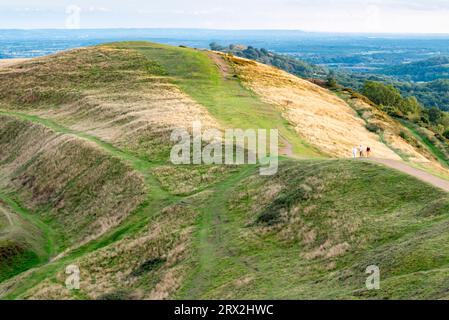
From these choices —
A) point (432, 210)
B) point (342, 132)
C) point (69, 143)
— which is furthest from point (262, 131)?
point (432, 210)

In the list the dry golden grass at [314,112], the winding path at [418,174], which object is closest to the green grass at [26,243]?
the winding path at [418,174]

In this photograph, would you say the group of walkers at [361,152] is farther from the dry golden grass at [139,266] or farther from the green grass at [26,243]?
the green grass at [26,243]

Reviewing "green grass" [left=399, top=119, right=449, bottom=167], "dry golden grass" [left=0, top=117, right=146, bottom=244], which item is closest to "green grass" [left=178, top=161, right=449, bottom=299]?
"dry golden grass" [left=0, top=117, right=146, bottom=244]

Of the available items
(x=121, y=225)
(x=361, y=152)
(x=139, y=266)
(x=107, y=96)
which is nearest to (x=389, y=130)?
(x=361, y=152)

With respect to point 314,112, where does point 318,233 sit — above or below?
below

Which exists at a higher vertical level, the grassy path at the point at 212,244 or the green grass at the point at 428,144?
the grassy path at the point at 212,244

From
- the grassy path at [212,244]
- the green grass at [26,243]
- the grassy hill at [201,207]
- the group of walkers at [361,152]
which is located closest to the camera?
the grassy hill at [201,207]

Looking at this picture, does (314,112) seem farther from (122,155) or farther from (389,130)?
(122,155)
